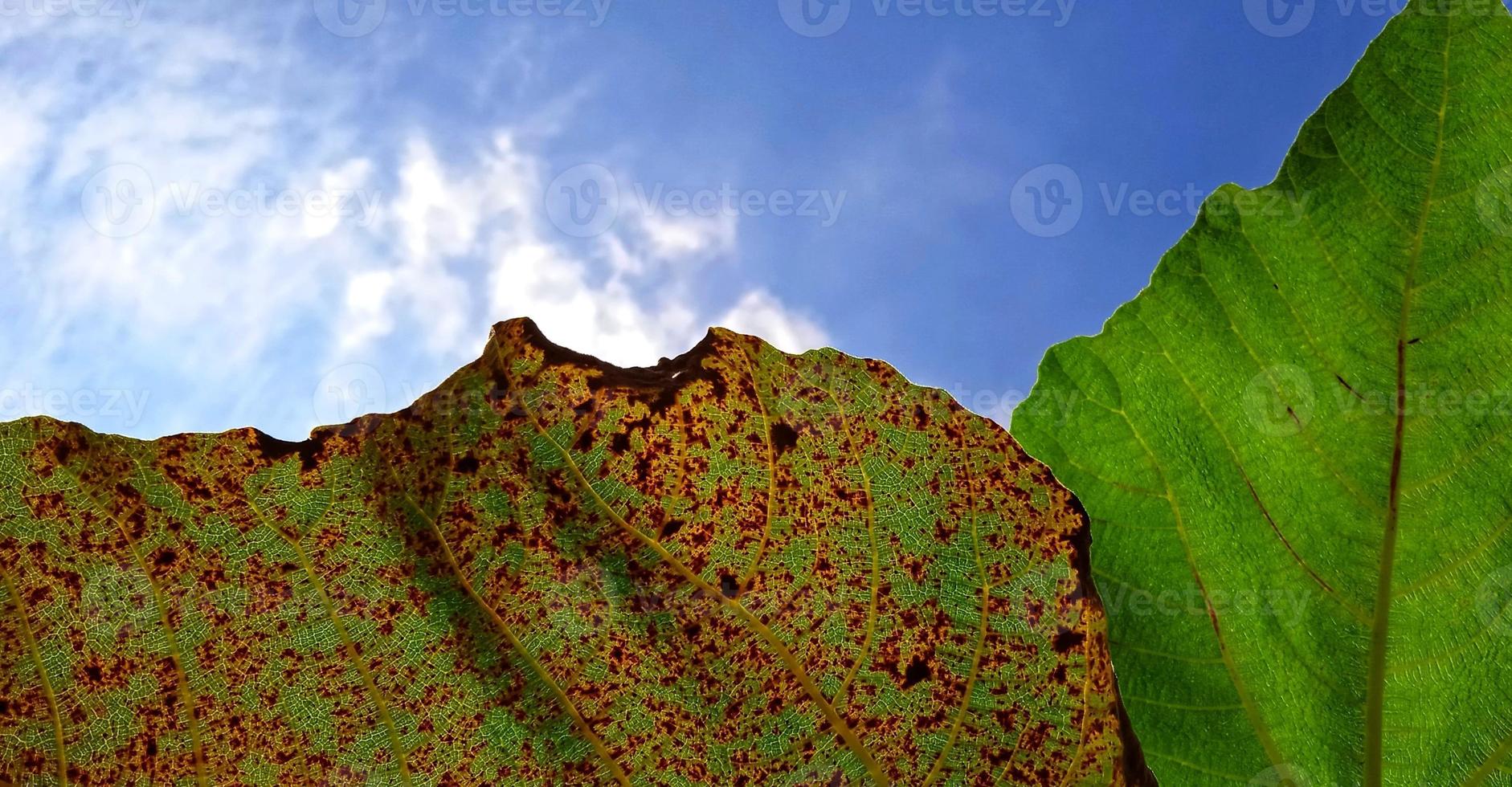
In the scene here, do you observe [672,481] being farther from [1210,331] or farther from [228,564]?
[1210,331]

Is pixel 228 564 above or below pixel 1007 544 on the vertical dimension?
above

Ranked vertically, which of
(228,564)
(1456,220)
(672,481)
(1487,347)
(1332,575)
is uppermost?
(228,564)

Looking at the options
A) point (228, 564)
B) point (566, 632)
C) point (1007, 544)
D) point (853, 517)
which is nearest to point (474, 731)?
point (566, 632)

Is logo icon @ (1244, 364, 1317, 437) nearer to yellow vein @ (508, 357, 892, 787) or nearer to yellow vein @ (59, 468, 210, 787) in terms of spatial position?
yellow vein @ (508, 357, 892, 787)

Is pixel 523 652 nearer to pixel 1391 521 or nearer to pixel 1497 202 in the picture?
pixel 1391 521

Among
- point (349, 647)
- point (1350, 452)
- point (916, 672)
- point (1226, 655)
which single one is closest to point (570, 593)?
point (349, 647)

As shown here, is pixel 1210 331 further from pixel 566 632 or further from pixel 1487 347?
pixel 566 632

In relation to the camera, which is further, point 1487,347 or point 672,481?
point 1487,347
